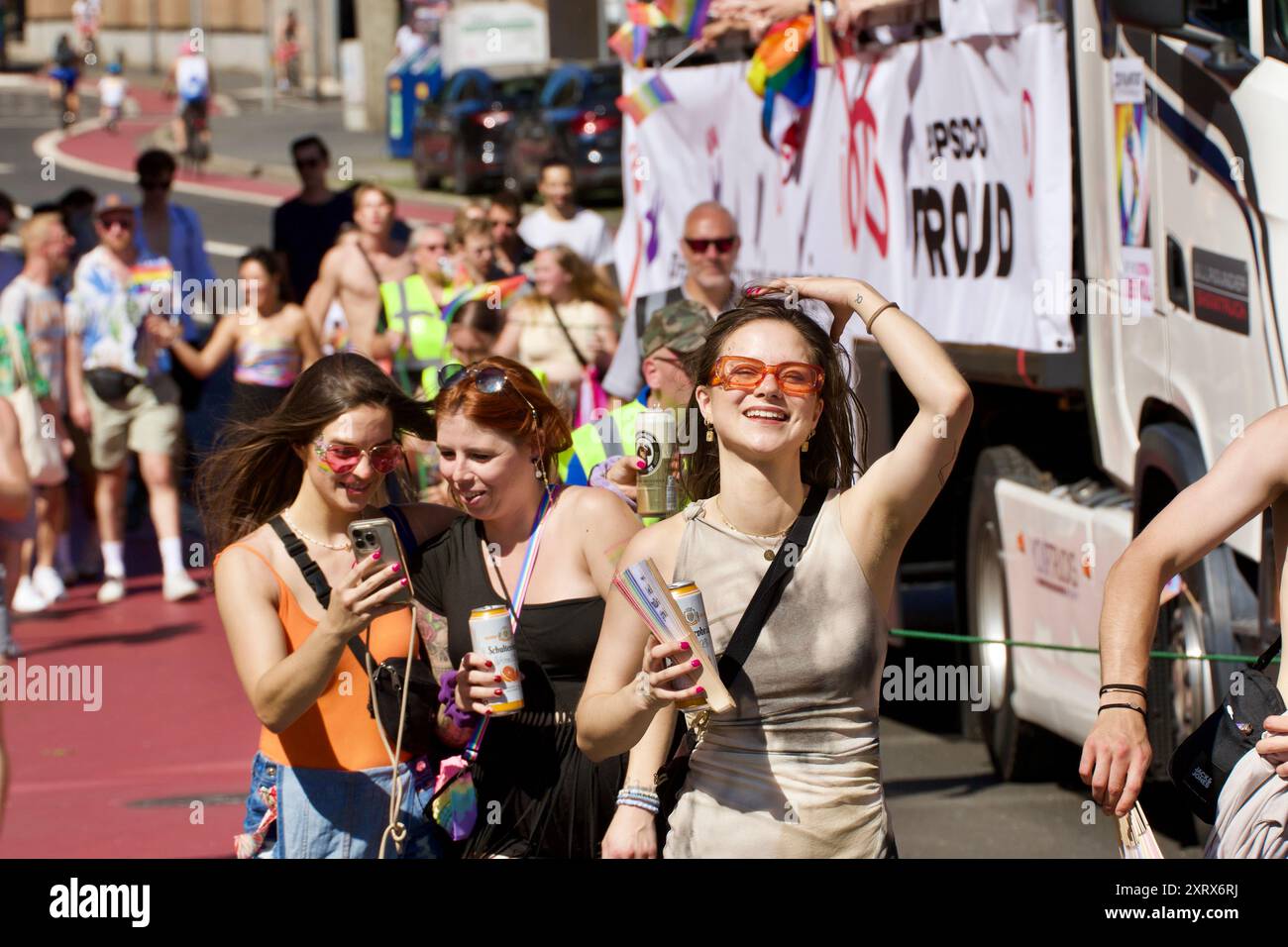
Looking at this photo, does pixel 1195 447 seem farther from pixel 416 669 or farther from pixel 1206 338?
pixel 416 669

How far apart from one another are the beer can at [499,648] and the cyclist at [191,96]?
2657cm

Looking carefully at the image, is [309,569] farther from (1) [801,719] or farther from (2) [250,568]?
A: (1) [801,719]

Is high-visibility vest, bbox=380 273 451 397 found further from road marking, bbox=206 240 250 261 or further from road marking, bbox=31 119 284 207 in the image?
road marking, bbox=31 119 284 207

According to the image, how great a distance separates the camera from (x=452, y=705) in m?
4.17

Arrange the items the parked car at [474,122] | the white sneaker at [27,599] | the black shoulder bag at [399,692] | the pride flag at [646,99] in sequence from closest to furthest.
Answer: the black shoulder bag at [399,692] < the white sneaker at [27,599] < the pride flag at [646,99] < the parked car at [474,122]

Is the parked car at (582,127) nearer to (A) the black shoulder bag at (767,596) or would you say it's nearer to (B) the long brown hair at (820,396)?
(B) the long brown hair at (820,396)

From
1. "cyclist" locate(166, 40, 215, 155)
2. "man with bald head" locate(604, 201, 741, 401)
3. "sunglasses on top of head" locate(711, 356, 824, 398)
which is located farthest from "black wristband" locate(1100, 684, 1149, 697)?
"cyclist" locate(166, 40, 215, 155)

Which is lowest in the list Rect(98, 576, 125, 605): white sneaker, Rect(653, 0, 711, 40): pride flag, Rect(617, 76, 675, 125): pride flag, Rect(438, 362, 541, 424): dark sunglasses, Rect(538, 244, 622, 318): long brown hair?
Rect(98, 576, 125, 605): white sneaker

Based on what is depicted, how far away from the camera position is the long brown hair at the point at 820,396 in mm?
3721

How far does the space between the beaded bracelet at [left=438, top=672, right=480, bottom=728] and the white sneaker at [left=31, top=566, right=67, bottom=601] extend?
733 centimetres

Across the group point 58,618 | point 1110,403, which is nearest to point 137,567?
point 58,618

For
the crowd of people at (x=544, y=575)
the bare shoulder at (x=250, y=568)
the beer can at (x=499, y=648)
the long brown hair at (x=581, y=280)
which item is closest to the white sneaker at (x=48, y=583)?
the long brown hair at (x=581, y=280)

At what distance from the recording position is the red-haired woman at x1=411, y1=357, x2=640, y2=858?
163 inches
